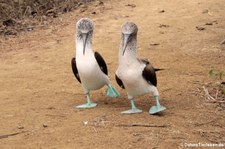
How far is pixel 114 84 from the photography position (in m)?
6.49

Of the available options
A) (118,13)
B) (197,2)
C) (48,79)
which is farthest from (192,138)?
(197,2)

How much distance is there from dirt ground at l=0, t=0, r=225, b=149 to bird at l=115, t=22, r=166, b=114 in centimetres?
24

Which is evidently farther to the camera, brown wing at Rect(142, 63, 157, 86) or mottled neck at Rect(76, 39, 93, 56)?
mottled neck at Rect(76, 39, 93, 56)

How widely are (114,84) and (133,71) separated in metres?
1.41

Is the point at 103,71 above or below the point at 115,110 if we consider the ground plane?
above

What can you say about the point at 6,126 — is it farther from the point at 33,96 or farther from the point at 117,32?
the point at 117,32

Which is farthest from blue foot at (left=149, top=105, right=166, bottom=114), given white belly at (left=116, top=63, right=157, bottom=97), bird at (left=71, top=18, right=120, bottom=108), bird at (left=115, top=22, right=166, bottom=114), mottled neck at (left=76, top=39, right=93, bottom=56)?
mottled neck at (left=76, top=39, right=93, bottom=56)

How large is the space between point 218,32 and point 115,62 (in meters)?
2.42

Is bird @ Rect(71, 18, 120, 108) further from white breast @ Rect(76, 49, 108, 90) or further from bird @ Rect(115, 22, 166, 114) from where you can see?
bird @ Rect(115, 22, 166, 114)

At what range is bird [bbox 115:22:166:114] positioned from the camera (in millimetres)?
5109

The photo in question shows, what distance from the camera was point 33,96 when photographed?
6133 mm

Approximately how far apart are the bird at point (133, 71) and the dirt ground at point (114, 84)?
243mm

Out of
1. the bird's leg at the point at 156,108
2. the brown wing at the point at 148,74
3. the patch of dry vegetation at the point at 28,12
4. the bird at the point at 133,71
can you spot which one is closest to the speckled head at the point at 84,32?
the bird at the point at 133,71

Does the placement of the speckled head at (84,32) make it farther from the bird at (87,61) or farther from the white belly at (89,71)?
the white belly at (89,71)
